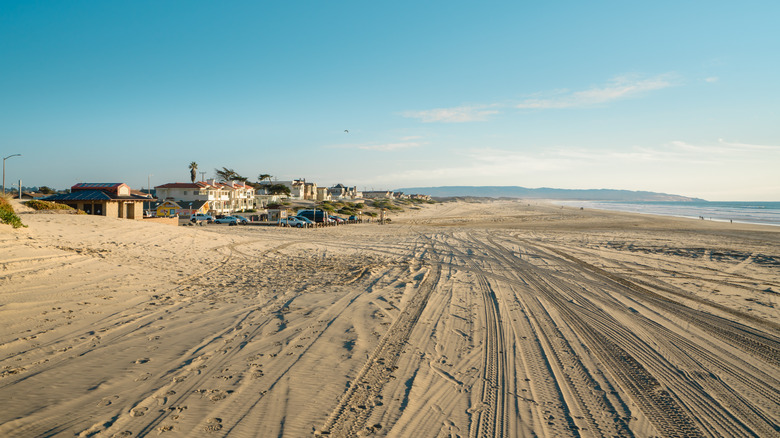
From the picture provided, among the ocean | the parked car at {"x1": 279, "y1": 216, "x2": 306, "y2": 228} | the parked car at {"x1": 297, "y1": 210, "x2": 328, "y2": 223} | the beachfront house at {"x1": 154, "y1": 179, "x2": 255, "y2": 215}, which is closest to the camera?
the parked car at {"x1": 279, "y1": 216, "x2": 306, "y2": 228}

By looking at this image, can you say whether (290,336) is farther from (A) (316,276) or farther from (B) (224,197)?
(B) (224,197)

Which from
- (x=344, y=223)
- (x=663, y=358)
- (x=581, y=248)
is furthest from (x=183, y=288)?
(x=344, y=223)

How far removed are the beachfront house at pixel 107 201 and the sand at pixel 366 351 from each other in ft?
71.1

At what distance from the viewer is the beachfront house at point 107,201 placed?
3216cm

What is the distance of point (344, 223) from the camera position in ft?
152

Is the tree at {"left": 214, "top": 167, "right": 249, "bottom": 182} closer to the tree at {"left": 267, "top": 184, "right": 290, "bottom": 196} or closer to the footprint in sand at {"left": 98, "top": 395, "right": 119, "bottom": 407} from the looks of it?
the tree at {"left": 267, "top": 184, "right": 290, "bottom": 196}

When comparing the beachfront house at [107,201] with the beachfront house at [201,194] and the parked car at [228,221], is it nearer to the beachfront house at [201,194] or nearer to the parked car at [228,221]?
the parked car at [228,221]

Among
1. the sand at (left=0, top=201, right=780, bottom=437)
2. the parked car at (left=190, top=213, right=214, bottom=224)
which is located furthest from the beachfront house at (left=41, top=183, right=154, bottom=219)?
the sand at (left=0, top=201, right=780, bottom=437)

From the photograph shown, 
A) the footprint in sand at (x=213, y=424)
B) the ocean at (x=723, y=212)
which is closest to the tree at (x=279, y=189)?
the ocean at (x=723, y=212)

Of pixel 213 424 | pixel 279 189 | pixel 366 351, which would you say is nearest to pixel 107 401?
pixel 213 424

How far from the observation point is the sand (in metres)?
4.51

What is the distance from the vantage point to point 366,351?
21.5ft

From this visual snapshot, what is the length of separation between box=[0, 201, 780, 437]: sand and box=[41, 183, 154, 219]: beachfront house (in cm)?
2166

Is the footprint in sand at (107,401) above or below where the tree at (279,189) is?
below
